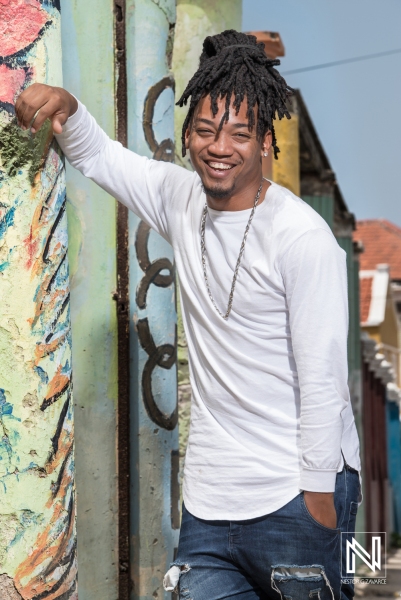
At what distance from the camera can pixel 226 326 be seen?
268 cm

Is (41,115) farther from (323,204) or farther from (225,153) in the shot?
(323,204)

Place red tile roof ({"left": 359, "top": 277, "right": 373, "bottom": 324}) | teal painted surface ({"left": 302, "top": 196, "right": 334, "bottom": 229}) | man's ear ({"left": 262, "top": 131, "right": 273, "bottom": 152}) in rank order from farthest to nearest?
1. red tile roof ({"left": 359, "top": 277, "right": 373, "bottom": 324})
2. teal painted surface ({"left": 302, "top": 196, "right": 334, "bottom": 229})
3. man's ear ({"left": 262, "top": 131, "right": 273, "bottom": 152})

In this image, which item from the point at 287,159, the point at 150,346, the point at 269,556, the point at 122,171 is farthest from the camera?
the point at 287,159

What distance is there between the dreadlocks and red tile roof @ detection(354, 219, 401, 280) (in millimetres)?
25865

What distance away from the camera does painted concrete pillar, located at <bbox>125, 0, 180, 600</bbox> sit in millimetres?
4238

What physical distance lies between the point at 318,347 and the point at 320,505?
16.3 inches

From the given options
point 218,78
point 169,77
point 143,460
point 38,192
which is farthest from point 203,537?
point 169,77

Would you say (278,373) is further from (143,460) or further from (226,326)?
(143,460)

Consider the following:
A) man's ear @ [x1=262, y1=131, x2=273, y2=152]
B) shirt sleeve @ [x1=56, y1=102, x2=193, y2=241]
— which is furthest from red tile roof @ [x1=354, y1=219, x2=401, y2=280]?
man's ear @ [x1=262, y1=131, x2=273, y2=152]

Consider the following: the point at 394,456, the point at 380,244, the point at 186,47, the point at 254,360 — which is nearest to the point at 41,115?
the point at 254,360

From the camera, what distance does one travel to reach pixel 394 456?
56.9 ft

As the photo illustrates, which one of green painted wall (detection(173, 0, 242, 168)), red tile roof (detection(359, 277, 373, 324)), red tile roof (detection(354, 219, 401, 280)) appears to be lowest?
red tile roof (detection(359, 277, 373, 324))

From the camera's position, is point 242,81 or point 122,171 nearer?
point 242,81

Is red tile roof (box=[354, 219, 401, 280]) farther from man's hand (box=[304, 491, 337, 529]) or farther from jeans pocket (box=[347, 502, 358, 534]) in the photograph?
man's hand (box=[304, 491, 337, 529])
